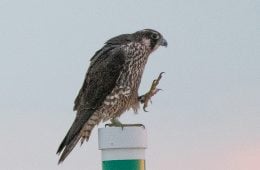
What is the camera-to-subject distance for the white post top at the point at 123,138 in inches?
217

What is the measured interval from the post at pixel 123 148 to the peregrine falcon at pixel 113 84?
1.78 m

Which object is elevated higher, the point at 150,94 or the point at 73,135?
the point at 150,94

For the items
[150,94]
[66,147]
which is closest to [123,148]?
[66,147]

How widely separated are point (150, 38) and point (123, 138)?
Result: 2.69 meters

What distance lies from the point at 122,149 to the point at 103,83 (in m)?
2.25

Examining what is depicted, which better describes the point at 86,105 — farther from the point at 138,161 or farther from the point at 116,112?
the point at 138,161

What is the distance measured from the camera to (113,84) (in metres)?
7.63

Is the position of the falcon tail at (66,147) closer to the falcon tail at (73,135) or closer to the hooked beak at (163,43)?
the falcon tail at (73,135)

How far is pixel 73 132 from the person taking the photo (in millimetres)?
7055

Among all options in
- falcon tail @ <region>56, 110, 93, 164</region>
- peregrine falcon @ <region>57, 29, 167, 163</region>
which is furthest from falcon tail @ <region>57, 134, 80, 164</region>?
peregrine falcon @ <region>57, 29, 167, 163</region>

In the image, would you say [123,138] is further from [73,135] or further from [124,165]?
[73,135]

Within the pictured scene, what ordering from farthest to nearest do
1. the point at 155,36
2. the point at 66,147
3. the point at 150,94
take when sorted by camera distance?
1. the point at 155,36
2. the point at 150,94
3. the point at 66,147

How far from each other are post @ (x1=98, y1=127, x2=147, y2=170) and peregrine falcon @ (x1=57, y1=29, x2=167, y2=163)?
178 cm

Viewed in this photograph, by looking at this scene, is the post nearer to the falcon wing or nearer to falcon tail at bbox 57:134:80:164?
falcon tail at bbox 57:134:80:164
